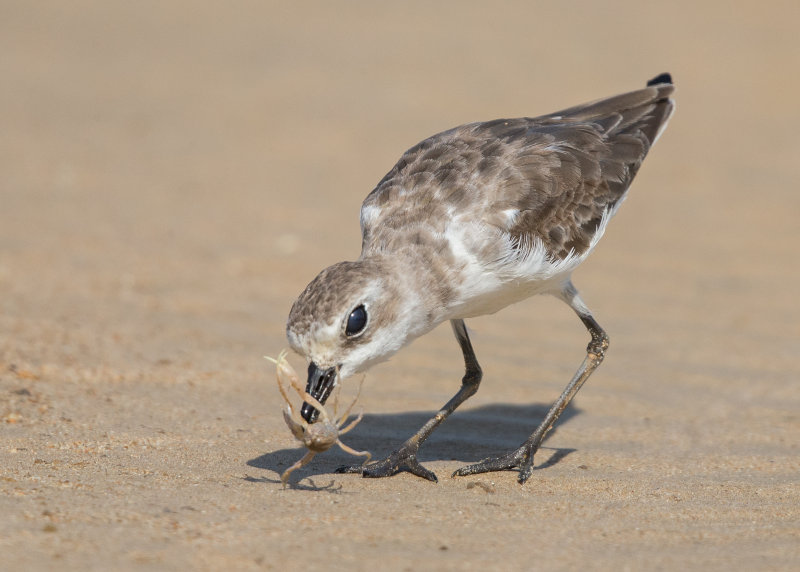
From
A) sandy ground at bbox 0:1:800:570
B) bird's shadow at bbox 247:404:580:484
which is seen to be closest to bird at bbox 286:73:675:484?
bird's shadow at bbox 247:404:580:484

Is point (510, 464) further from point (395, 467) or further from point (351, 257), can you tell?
point (351, 257)

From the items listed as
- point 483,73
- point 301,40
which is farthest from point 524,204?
point 301,40

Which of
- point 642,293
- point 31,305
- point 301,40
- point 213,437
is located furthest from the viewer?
point 301,40

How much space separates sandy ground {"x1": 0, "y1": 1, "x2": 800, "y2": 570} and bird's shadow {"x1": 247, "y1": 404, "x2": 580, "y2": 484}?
3cm

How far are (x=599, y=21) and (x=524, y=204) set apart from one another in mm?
13800

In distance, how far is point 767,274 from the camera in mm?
10867

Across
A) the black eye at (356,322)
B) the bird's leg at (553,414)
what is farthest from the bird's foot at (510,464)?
the black eye at (356,322)

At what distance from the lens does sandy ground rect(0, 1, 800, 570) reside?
4.48 meters

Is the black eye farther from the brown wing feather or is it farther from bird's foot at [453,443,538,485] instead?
bird's foot at [453,443,538,485]

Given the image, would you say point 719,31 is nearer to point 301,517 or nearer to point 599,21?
point 599,21

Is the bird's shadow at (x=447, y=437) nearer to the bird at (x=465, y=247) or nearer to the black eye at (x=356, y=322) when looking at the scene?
the bird at (x=465, y=247)

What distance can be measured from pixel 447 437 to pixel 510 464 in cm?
97

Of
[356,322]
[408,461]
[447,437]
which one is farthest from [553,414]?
[356,322]

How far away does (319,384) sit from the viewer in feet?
16.5
